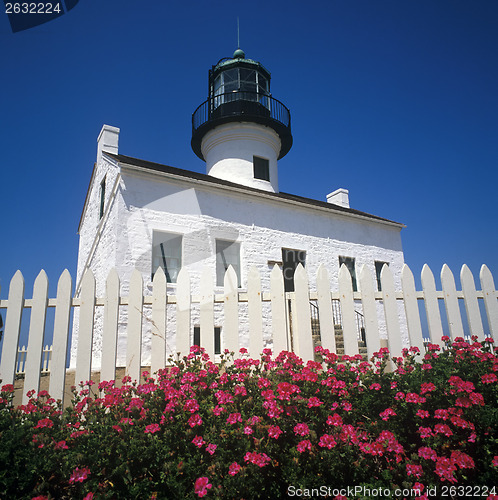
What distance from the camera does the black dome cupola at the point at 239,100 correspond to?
16703 millimetres

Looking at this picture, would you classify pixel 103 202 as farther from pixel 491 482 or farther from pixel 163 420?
pixel 491 482

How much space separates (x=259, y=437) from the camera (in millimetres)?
2508

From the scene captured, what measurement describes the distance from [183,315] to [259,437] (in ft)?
7.28

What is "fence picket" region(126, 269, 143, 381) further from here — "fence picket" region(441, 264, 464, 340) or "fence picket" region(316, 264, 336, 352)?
"fence picket" region(441, 264, 464, 340)

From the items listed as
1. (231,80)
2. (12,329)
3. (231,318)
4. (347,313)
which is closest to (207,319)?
(231,318)

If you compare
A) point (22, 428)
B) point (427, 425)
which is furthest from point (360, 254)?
point (22, 428)

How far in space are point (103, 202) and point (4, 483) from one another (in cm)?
1099

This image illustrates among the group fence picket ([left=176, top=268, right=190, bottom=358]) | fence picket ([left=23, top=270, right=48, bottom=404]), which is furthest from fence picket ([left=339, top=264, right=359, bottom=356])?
fence picket ([left=23, top=270, right=48, bottom=404])

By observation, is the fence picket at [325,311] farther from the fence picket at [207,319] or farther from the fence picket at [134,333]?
the fence picket at [134,333]

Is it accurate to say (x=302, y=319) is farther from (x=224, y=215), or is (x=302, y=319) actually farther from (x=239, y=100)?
(x=239, y=100)

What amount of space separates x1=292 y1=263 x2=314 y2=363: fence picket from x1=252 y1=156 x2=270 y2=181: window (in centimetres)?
1194

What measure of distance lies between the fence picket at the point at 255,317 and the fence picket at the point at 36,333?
2440 millimetres

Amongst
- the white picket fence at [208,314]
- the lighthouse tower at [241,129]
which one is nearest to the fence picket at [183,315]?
the white picket fence at [208,314]

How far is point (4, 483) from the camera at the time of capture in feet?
6.93
